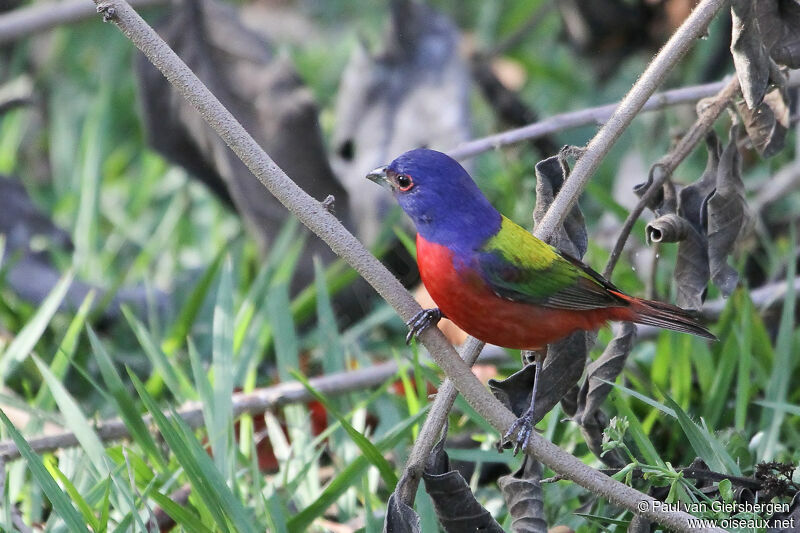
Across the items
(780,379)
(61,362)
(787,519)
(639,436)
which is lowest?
(780,379)

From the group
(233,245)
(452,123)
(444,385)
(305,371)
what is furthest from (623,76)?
(444,385)

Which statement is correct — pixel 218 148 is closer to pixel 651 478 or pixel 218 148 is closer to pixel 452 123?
pixel 452 123

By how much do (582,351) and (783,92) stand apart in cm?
108

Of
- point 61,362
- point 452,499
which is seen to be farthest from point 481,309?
point 61,362

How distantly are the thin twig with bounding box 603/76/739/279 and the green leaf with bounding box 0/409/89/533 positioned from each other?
1.50 m

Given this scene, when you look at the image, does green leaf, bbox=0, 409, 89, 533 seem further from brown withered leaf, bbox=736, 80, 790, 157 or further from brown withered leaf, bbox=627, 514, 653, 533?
brown withered leaf, bbox=736, 80, 790, 157

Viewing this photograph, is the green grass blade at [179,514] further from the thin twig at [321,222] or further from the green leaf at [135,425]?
the thin twig at [321,222]

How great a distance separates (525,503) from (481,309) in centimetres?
48

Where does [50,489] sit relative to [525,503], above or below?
above

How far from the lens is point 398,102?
509 cm

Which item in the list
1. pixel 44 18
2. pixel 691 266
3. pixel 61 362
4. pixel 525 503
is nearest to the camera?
pixel 525 503

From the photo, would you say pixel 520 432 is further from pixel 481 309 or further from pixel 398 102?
pixel 398 102

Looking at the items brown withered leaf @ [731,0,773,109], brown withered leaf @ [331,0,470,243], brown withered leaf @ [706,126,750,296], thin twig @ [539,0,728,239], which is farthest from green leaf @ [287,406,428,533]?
brown withered leaf @ [331,0,470,243]

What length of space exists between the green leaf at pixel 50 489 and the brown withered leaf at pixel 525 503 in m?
1.00
